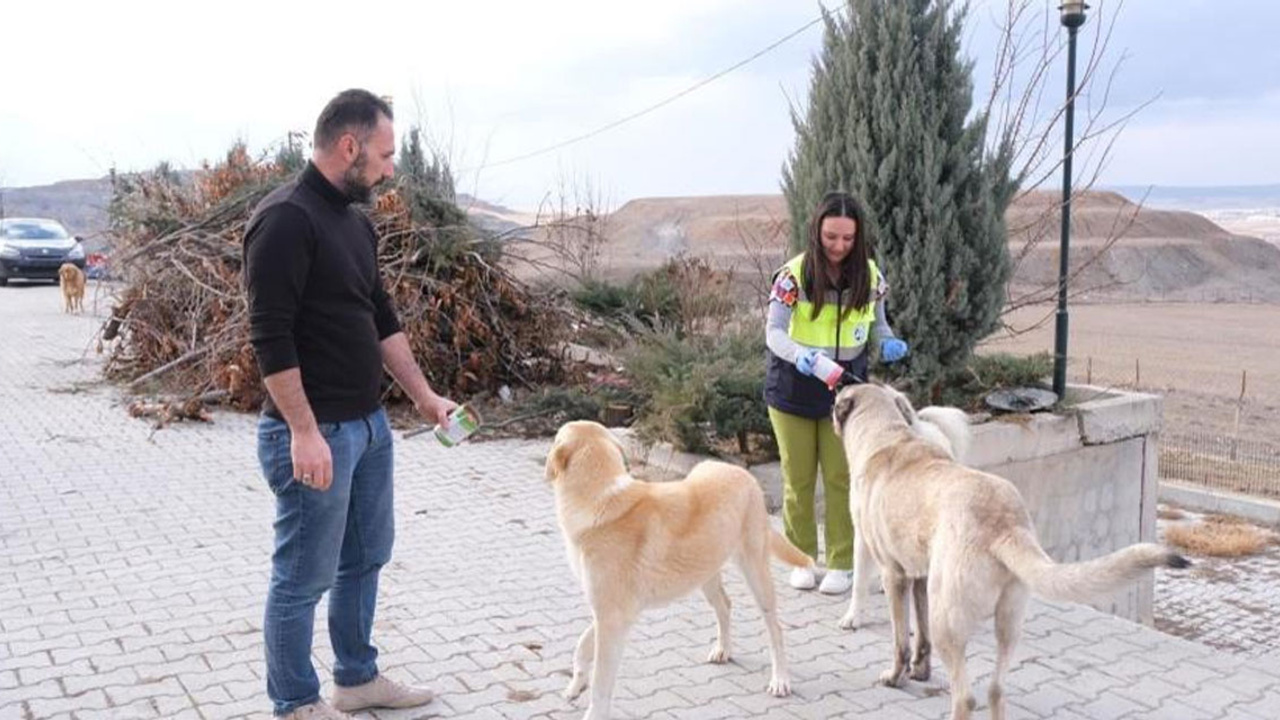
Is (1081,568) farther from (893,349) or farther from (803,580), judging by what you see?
(803,580)

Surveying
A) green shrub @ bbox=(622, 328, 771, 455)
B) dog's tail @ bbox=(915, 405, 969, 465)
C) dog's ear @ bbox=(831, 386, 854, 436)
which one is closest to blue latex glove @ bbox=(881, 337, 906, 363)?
dog's tail @ bbox=(915, 405, 969, 465)

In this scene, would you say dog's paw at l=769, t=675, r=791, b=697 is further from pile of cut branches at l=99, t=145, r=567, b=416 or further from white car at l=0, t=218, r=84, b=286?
white car at l=0, t=218, r=84, b=286

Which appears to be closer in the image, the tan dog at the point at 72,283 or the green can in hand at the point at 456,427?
the green can in hand at the point at 456,427

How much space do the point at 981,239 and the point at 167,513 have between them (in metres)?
6.51

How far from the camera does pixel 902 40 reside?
8422mm

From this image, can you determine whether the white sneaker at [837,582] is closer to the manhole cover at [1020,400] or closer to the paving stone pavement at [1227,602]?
the manhole cover at [1020,400]

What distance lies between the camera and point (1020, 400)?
8570mm

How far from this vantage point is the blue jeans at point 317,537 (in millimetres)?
3590

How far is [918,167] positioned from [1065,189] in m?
1.53

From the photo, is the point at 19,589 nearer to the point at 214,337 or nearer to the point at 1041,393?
the point at 214,337

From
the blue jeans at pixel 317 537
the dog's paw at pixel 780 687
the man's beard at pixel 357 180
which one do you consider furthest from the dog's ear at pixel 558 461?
the dog's paw at pixel 780 687

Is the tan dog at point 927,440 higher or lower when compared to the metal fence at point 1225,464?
higher

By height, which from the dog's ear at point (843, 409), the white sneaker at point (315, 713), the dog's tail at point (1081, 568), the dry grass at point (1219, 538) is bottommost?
the dry grass at point (1219, 538)

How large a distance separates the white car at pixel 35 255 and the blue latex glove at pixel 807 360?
97.3 ft
